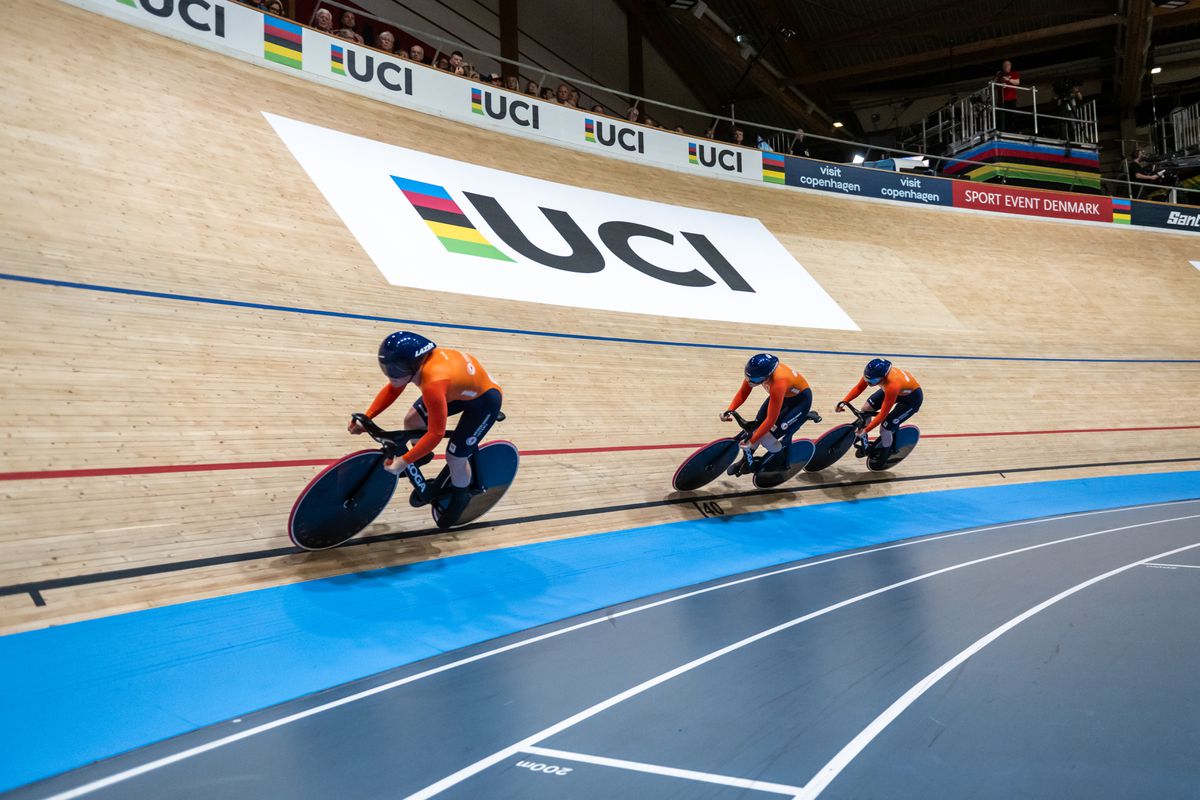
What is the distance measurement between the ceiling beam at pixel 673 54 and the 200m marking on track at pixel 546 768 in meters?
18.4

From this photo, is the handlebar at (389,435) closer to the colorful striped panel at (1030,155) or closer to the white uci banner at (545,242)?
the white uci banner at (545,242)

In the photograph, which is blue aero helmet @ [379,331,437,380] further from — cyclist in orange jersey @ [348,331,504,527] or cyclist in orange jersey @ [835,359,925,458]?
cyclist in orange jersey @ [835,359,925,458]

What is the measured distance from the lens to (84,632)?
329 centimetres

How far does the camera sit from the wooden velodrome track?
13.4 ft

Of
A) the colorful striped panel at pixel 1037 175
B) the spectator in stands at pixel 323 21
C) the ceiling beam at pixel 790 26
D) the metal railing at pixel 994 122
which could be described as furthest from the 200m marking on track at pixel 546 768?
the ceiling beam at pixel 790 26

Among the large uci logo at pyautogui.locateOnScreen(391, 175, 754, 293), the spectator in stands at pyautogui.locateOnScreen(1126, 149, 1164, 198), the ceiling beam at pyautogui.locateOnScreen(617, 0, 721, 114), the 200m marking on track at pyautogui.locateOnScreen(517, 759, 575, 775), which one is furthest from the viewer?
the ceiling beam at pyautogui.locateOnScreen(617, 0, 721, 114)

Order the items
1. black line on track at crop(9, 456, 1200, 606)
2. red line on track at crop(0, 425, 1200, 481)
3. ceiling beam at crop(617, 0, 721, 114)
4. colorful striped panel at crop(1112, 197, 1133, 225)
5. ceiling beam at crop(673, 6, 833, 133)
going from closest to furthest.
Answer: black line on track at crop(9, 456, 1200, 606), red line on track at crop(0, 425, 1200, 481), colorful striped panel at crop(1112, 197, 1133, 225), ceiling beam at crop(673, 6, 833, 133), ceiling beam at crop(617, 0, 721, 114)

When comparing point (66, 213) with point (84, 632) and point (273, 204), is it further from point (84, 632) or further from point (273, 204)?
point (84, 632)

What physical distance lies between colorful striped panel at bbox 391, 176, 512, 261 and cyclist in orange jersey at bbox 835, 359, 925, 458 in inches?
137

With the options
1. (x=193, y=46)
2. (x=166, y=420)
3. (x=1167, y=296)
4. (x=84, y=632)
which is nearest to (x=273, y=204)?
(x=193, y=46)

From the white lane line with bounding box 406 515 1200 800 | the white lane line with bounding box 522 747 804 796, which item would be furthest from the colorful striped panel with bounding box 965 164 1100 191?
the white lane line with bounding box 522 747 804 796

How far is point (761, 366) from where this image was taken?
237 inches

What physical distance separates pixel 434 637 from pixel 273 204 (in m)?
4.33

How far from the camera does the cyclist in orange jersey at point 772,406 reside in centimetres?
607
